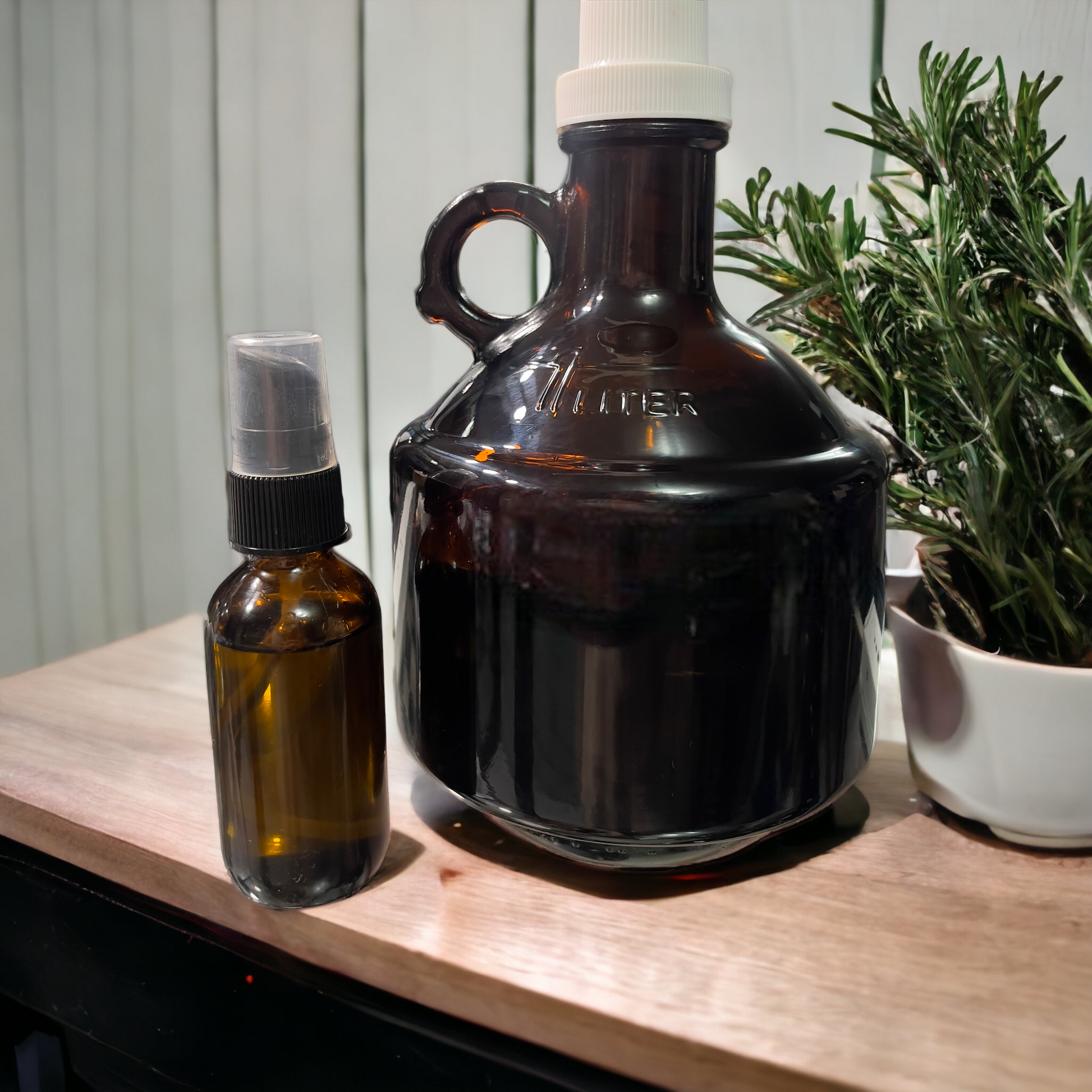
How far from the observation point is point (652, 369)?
0.36 meters

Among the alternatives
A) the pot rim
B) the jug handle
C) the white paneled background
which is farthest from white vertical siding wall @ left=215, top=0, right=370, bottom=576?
the pot rim

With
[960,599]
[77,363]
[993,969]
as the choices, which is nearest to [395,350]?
[77,363]

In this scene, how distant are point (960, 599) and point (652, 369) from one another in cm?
Result: 18

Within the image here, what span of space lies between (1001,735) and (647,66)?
11.5 inches

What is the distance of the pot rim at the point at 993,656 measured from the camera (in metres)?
0.38

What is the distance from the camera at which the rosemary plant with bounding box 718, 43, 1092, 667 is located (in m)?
0.38

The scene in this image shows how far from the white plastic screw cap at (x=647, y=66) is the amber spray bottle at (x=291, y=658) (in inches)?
5.3

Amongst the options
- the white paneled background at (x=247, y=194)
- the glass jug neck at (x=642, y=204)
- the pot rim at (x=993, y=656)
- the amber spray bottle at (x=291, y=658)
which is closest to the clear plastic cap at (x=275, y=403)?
the amber spray bottle at (x=291, y=658)

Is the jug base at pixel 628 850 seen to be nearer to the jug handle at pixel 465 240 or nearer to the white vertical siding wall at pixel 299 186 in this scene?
the jug handle at pixel 465 240

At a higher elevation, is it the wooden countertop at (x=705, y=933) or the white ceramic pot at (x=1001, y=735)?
the white ceramic pot at (x=1001, y=735)

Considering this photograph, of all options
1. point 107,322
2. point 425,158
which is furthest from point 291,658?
point 107,322

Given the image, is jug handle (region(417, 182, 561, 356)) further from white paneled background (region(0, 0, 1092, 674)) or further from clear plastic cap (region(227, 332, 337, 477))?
white paneled background (region(0, 0, 1092, 674))

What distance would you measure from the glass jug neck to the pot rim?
170 millimetres

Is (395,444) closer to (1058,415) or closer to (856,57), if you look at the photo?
(1058,415)
